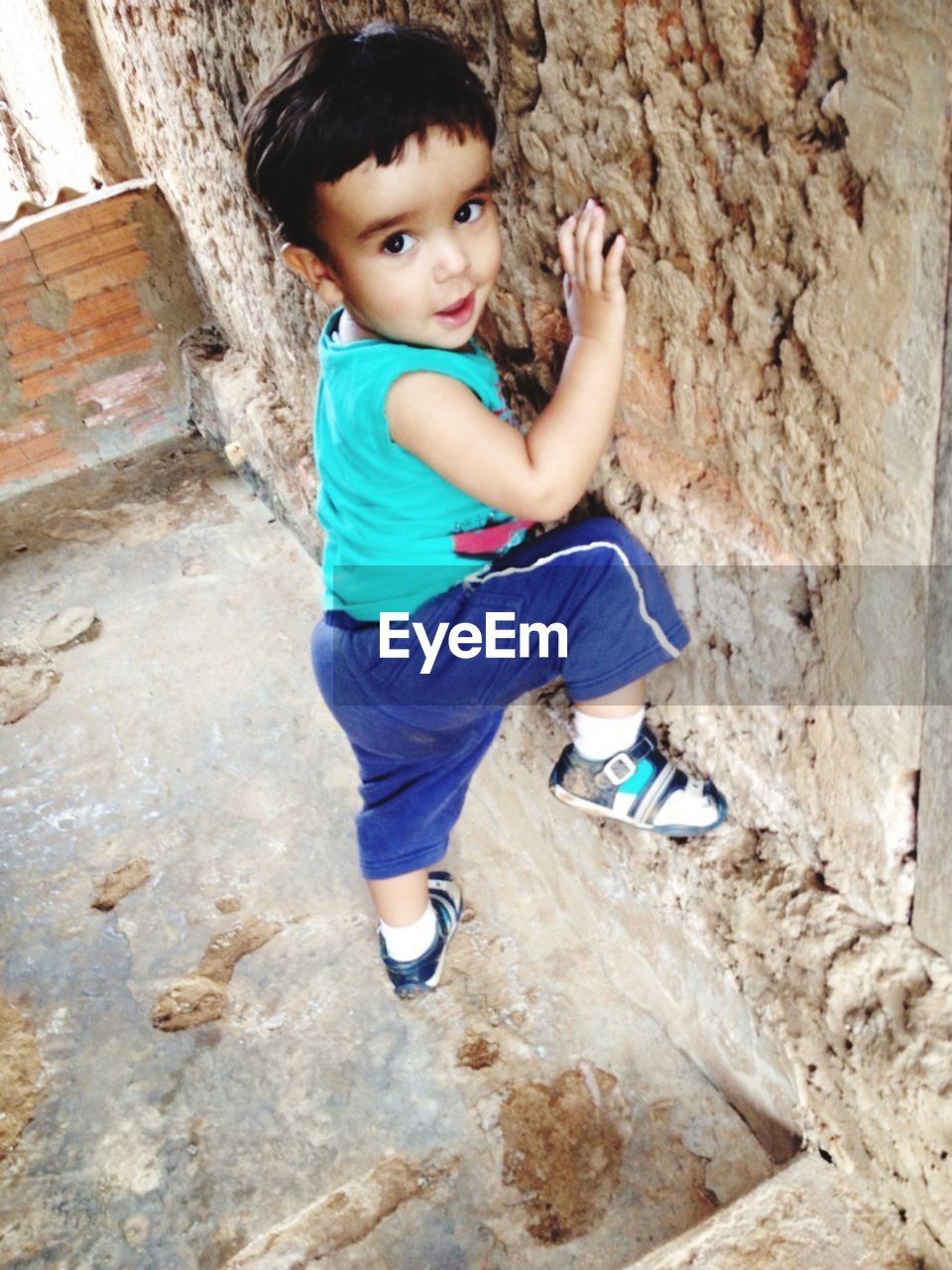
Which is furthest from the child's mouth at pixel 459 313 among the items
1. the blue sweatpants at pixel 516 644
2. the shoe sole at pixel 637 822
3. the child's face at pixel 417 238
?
the shoe sole at pixel 637 822

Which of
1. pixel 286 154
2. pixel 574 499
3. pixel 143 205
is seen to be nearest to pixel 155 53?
pixel 143 205

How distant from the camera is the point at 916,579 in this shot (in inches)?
35.1

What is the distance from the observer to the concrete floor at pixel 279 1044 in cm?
149

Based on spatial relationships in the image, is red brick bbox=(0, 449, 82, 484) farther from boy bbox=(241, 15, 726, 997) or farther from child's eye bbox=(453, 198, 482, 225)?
child's eye bbox=(453, 198, 482, 225)

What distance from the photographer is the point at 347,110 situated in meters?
0.97

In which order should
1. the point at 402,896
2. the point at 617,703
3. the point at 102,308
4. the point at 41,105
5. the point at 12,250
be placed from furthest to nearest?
the point at 41,105 < the point at 102,308 < the point at 12,250 < the point at 402,896 < the point at 617,703

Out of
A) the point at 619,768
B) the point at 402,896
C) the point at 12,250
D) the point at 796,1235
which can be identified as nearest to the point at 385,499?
the point at 619,768

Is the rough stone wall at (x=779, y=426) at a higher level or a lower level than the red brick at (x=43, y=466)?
higher

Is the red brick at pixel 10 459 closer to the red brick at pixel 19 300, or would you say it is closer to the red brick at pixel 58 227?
the red brick at pixel 19 300

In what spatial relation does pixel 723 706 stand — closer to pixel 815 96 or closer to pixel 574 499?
pixel 574 499

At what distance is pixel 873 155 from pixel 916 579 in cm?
35

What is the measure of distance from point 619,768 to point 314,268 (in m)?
0.74

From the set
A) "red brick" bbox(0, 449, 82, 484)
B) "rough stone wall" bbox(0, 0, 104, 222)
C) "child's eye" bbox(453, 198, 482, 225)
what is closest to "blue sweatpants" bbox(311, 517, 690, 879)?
"child's eye" bbox(453, 198, 482, 225)

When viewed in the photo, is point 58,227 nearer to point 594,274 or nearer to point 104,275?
point 104,275
